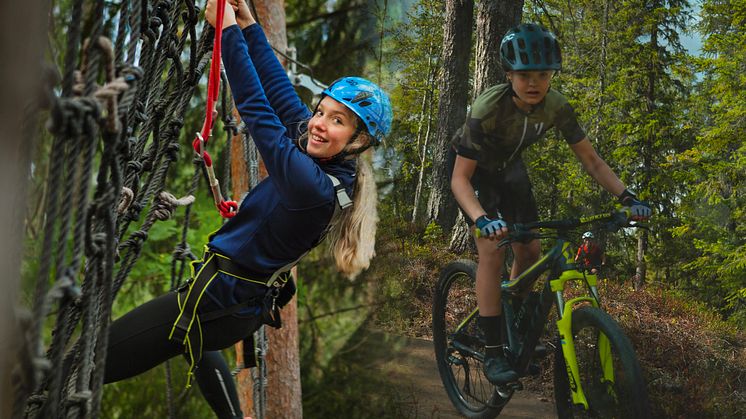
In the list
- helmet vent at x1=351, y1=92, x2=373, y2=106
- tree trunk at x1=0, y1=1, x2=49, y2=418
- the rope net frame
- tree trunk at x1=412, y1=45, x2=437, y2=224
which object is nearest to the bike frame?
tree trunk at x1=412, y1=45, x2=437, y2=224

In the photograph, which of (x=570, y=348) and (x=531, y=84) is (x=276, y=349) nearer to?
(x=570, y=348)

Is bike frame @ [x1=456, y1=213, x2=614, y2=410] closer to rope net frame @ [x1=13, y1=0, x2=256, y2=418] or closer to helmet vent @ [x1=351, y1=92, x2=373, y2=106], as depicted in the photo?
helmet vent @ [x1=351, y1=92, x2=373, y2=106]

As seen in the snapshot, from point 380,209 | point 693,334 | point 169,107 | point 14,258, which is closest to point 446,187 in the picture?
point 380,209

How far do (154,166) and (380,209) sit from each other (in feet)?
4.51

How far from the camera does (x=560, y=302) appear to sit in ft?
8.50

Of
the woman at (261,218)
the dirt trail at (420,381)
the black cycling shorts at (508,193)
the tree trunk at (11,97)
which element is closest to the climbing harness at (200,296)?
the woman at (261,218)

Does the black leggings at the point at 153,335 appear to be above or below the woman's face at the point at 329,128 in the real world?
below

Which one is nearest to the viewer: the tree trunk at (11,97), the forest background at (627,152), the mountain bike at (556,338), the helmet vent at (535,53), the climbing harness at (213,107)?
the tree trunk at (11,97)

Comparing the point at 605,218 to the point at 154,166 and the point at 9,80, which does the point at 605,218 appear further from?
the point at 9,80

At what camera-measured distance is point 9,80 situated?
605 millimetres

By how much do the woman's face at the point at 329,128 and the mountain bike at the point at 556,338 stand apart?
1.17 m

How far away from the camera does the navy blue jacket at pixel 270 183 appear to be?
1.53 m

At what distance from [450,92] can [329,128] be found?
131 centimetres

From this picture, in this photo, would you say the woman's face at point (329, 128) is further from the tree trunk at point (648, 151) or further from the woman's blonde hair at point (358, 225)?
the tree trunk at point (648, 151)
